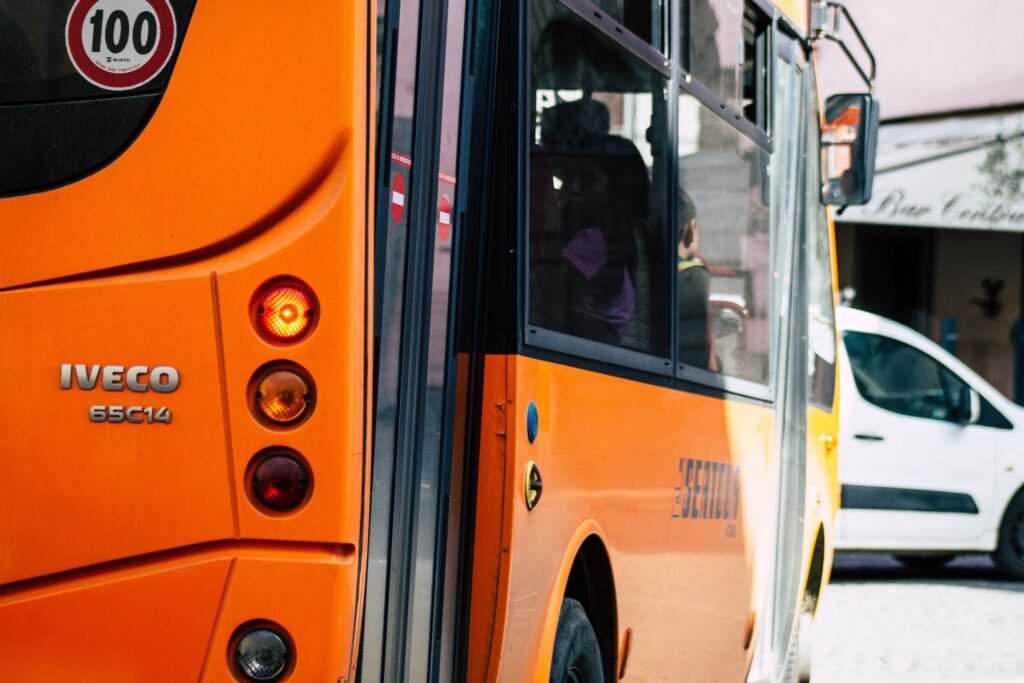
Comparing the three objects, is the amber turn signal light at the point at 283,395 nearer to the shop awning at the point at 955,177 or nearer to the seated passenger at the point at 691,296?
the seated passenger at the point at 691,296

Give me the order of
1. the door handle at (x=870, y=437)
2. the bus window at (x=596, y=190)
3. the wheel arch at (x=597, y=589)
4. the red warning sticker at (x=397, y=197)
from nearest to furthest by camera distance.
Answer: the red warning sticker at (x=397, y=197) < the bus window at (x=596, y=190) < the wheel arch at (x=597, y=589) < the door handle at (x=870, y=437)

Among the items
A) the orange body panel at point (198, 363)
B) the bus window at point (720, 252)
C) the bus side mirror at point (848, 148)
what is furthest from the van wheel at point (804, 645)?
the orange body panel at point (198, 363)

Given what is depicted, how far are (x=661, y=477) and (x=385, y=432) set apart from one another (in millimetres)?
1810

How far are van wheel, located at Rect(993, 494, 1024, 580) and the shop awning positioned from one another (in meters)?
7.97

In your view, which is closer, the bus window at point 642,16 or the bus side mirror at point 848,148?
the bus window at point 642,16


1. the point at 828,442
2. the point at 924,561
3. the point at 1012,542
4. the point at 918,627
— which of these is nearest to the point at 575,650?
the point at 828,442

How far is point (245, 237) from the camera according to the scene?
3.32 meters

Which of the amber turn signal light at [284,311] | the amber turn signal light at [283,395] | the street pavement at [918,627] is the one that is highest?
the amber turn signal light at [284,311]

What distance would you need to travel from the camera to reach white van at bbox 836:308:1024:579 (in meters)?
12.8

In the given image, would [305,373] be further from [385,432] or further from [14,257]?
[14,257]

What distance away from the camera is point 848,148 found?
7730mm

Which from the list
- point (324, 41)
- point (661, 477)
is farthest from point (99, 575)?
point (661, 477)

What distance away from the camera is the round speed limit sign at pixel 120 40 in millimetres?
3432

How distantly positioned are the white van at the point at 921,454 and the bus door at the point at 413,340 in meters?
9.27
